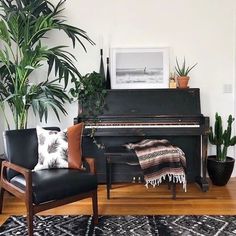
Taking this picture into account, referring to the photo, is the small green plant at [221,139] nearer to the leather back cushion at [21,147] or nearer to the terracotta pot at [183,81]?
the terracotta pot at [183,81]

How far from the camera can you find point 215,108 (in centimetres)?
371

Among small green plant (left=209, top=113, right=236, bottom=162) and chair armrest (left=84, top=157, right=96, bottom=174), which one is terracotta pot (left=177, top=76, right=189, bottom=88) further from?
chair armrest (left=84, top=157, right=96, bottom=174)

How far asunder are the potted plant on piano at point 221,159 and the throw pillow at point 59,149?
5.71 feet

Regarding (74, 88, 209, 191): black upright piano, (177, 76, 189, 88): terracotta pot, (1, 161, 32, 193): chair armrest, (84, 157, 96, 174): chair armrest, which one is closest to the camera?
(1, 161, 32, 193): chair armrest

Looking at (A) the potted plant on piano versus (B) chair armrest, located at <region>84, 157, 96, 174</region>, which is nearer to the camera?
(B) chair armrest, located at <region>84, 157, 96, 174</region>

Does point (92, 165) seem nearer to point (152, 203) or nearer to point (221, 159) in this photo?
point (152, 203)

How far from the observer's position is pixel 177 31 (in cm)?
363

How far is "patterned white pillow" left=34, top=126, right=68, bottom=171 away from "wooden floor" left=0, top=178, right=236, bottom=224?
20.1 inches

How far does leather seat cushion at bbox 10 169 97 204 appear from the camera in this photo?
7.04ft

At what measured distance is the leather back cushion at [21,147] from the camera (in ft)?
8.41

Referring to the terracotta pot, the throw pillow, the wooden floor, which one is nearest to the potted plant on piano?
the wooden floor

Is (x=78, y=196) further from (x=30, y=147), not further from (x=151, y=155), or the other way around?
(x=151, y=155)

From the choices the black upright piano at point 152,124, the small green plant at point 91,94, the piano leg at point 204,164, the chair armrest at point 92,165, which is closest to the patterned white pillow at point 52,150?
the chair armrest at point 92,165

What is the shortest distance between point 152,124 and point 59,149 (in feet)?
3.85
